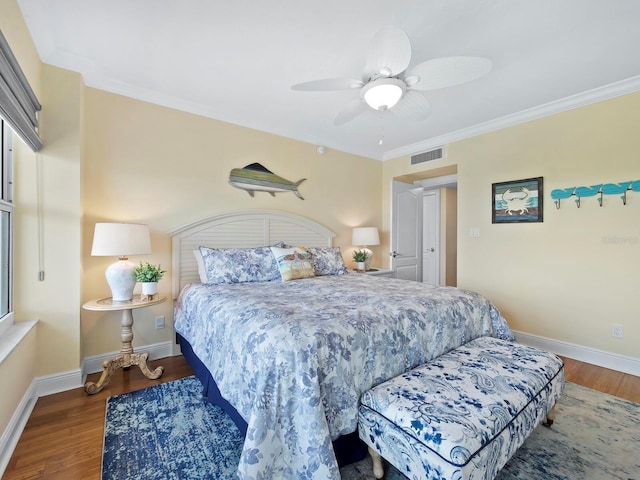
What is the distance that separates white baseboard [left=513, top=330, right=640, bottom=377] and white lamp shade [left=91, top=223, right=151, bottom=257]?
386 centimetres

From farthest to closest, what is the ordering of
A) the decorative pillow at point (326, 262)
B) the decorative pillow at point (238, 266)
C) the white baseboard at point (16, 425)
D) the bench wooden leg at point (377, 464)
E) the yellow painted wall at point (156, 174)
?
the decorative pillow at point (326, 262) → the decorative pillow at point (238, 266) → the yellow painted wall at point (156, 174) → the white baseboard at point (16, 425) → the bench wooden leg at point (377, 464)

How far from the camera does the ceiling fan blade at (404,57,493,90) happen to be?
1635 millimetres

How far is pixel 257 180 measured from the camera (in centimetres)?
336

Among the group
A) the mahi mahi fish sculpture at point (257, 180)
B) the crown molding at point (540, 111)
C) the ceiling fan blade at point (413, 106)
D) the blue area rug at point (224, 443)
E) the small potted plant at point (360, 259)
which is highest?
the crown molding at point (540, 111)

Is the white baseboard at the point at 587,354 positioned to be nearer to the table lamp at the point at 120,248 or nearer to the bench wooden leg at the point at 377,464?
the bench wooden leg at the point at 377,464

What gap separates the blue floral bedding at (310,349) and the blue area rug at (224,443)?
0.35 m

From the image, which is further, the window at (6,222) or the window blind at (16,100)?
the window at (6,222)


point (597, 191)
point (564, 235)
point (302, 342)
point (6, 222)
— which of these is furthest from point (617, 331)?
point (6, 222)

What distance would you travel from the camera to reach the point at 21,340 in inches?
68.5

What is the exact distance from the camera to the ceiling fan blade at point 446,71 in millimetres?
1635

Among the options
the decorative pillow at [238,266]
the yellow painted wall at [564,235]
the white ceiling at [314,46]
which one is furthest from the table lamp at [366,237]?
the white ceiling at [314,46]

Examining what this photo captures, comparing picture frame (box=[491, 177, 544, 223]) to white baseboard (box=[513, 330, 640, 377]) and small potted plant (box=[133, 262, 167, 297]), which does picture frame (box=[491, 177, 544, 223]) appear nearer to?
white baseboard (box=[513, 330, 640, 377])

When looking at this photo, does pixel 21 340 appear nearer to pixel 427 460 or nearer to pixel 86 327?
pixel 86 327

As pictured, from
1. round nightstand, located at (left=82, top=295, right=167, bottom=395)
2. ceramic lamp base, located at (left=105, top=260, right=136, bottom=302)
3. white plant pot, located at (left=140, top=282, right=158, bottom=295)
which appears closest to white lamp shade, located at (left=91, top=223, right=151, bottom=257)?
ceramic lamp base, located at (left=105, top=260, right=136, bottom=302)
